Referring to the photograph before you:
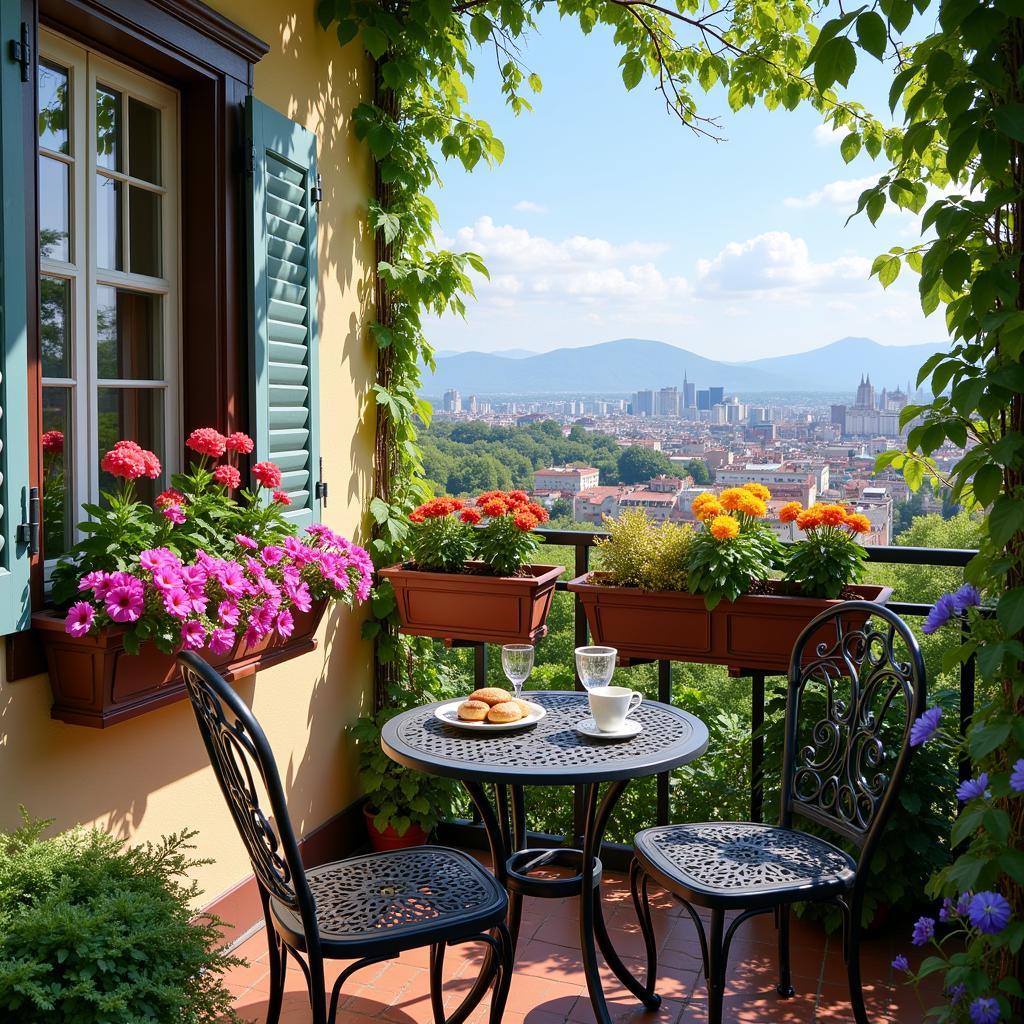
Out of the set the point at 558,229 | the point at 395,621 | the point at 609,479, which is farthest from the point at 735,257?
the point at 395,621

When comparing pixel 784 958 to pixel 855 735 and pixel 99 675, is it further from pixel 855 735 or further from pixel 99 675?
pixel 99 675

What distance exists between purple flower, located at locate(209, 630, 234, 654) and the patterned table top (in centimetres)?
41

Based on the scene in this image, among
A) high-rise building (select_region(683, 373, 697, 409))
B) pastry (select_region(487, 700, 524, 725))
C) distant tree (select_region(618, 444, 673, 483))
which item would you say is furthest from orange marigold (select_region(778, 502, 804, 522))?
high-rise building (select_region(683, 373, 697, 409))

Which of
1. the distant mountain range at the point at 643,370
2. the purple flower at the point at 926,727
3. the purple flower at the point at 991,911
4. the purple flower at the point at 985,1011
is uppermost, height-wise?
the distant mountain range at the point at 643,370

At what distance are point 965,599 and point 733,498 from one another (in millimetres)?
1425

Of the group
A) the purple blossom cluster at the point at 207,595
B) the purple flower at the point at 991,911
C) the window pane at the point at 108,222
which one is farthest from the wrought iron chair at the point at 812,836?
the window pane at the point at 108,222

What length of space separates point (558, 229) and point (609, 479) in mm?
33740

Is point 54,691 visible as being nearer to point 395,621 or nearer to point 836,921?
point 395,621

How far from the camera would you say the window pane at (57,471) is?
2254mm

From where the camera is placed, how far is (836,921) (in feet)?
9.23

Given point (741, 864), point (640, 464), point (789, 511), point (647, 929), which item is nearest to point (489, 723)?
point (741, 864)

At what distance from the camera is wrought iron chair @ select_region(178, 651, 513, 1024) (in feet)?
5.80

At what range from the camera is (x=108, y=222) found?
247 cm

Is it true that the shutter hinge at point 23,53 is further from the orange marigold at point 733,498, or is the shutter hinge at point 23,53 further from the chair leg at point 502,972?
the orange marigold at point 733,498
